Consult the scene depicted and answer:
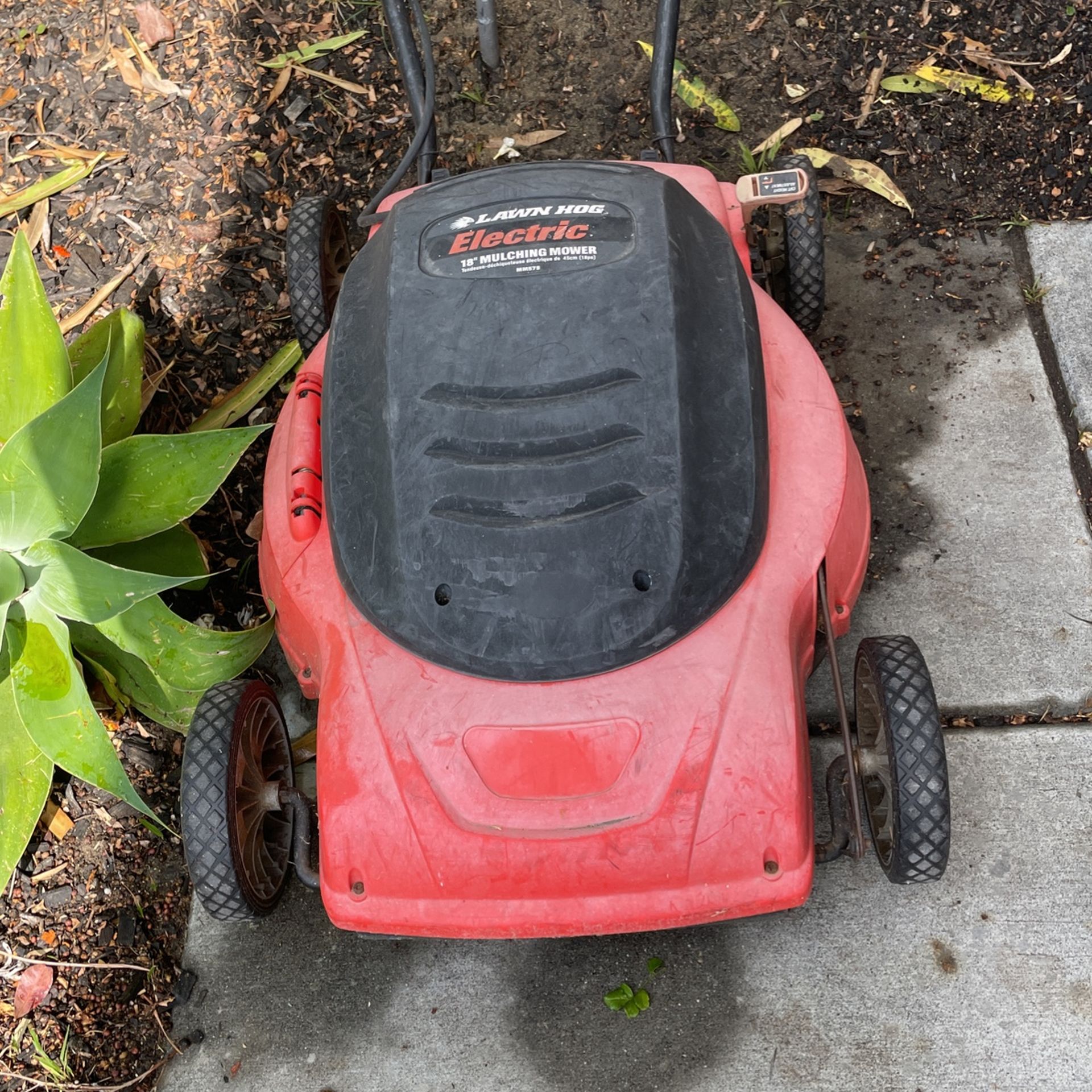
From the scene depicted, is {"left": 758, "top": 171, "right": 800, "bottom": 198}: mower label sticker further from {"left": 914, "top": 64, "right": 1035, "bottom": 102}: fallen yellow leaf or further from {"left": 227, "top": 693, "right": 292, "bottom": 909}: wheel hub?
{"left": 227, "top": 693, "right": 292, "bottom": 909}: wheel hub

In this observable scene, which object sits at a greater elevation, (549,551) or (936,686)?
(549,551)

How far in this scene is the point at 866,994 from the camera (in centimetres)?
158

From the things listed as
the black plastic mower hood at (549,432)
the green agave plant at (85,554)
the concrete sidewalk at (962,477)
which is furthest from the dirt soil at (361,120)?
the black plastic mower hood at (549,432)

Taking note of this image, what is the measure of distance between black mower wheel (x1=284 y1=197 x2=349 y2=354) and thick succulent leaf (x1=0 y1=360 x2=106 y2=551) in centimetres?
58

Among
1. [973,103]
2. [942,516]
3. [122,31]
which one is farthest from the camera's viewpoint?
[122,31]

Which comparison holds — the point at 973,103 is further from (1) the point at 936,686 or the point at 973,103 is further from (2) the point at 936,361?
(1) the point at 936,686

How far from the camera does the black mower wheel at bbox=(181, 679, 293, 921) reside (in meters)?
1.43

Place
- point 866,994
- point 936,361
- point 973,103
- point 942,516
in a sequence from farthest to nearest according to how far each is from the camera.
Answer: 1. point 973,103
2. point 936,361
3. point 942,516
4. point 866,994

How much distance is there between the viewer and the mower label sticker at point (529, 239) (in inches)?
57.7

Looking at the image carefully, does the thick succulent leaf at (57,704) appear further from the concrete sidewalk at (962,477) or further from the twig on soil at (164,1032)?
the concrete sidewalk at (962,477)

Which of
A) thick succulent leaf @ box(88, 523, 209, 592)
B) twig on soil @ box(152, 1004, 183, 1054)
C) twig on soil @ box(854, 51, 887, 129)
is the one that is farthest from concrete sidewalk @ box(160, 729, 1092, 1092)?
twig on soil @ box(854, 51, 887, 129)

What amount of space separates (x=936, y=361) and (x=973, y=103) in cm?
63

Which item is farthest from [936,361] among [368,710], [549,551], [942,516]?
[368,710]

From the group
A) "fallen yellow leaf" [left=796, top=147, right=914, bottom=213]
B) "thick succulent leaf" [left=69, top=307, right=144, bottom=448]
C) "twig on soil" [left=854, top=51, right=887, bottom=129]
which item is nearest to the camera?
"thick succulent leaf" [left=69, top=307, right=144, bottom=448]
